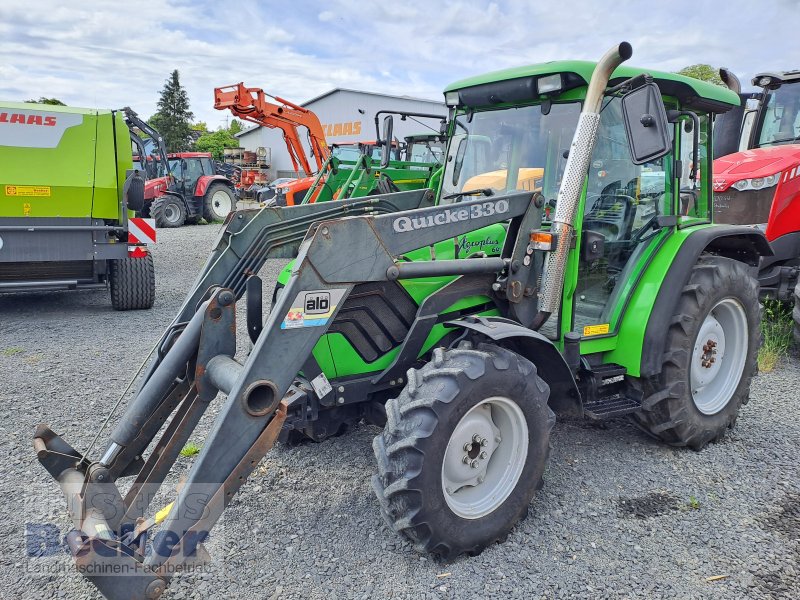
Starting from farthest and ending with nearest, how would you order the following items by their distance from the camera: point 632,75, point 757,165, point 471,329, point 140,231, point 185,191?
1. point 185,191
2. point 140,231
3. point 757,165
4. point 632,75
5. point 471,329

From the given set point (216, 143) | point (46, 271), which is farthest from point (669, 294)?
point (216, 143)

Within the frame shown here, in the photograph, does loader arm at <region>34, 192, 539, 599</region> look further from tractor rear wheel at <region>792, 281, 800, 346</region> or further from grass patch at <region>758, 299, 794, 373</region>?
grass patch at <region>758, 299, 794, 373</region>

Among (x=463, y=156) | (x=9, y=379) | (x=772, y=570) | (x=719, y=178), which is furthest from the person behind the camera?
(x=719, y=178)

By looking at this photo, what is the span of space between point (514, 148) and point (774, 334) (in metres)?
3.90

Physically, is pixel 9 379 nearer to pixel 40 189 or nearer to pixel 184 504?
pixel 40 189

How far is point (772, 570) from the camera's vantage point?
9.16 feet

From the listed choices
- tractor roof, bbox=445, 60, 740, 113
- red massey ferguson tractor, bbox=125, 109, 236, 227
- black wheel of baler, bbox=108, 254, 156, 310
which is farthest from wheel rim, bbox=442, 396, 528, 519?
red massey ferguson tractor, bbox=125, 109, 236, 227

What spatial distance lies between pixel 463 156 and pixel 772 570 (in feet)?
8.77

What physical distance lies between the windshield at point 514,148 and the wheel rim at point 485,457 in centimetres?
127

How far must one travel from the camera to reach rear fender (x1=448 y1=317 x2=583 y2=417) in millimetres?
2967

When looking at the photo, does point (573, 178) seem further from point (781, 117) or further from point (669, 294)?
point (781, 117)

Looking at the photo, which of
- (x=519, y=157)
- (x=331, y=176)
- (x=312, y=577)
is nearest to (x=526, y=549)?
(x=312, y=577)

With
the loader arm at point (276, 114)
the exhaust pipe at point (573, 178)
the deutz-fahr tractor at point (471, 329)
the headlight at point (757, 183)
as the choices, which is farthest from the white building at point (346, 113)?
the exhaust pipe at point (573, 178)

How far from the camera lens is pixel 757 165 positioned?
6062mm
